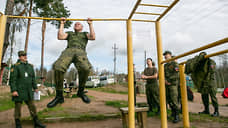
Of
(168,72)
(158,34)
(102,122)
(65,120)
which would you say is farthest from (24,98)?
(168,72)

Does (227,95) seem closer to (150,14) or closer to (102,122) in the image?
(150,14)

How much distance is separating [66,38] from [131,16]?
1.18 metres

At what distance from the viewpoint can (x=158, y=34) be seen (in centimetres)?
280

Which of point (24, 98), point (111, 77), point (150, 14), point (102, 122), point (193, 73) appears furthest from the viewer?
point (111, 77)

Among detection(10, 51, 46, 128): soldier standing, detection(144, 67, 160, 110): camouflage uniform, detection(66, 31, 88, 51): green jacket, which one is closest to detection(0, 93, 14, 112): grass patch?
detection(10, 51, 46, 128): soldier standing

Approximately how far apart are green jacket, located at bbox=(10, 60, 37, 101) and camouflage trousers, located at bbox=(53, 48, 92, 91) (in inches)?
35.2

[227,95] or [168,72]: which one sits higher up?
[168,72]

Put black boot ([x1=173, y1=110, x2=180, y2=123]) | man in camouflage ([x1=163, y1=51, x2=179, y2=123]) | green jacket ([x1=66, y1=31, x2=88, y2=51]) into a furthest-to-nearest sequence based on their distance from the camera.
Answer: man in camouflage ([x1=163, y1=51, x2=179, y2=123])
black boot ([x1=173, y1=110, x2=180, y2=123])
green jacket ([x1=66, y1=31, x2=88, y2=51])

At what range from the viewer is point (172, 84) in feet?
12.8

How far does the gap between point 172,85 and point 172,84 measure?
2cm

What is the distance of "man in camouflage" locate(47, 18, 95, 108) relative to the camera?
2.46 m

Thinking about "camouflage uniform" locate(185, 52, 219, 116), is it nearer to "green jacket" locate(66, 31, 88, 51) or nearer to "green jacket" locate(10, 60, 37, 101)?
"green jacket" locate(66, 31, 88, 51)

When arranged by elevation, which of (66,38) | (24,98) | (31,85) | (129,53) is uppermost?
(66,38)

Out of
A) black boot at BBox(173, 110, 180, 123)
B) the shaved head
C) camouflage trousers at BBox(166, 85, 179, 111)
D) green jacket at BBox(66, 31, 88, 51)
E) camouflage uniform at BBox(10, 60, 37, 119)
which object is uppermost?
the shaved head
